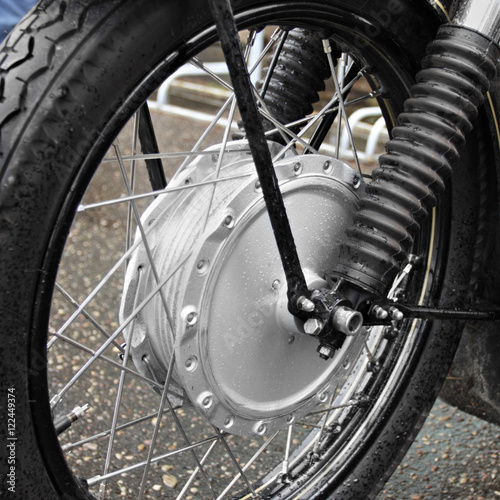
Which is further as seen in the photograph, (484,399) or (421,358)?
(484,399)

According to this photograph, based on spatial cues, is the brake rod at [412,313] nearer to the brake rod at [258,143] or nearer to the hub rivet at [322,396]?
the brake rod at [258,143]

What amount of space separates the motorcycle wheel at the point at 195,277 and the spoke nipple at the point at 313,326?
0.08 meters

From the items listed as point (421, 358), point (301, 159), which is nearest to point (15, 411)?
point (301, 159)

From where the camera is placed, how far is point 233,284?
1.21 metres

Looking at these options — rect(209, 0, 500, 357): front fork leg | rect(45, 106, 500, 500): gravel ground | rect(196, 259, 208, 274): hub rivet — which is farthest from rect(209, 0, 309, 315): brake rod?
rect(45, 106, 500, 500): gravel ground

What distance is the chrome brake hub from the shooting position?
1.18 meters

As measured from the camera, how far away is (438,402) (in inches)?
89.1

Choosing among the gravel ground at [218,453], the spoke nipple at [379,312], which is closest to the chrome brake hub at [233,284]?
the spoke nipple at [379,312]

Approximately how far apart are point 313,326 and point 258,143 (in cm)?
31

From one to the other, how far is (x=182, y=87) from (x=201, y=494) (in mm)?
4399

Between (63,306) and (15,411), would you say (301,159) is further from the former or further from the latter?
(63,306)

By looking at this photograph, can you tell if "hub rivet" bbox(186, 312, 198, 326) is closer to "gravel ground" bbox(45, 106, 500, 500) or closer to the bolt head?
the bolt head

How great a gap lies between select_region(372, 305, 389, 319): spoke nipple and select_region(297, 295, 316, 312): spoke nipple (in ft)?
0.38

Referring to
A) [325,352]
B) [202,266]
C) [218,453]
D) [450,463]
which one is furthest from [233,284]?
[450,463]
